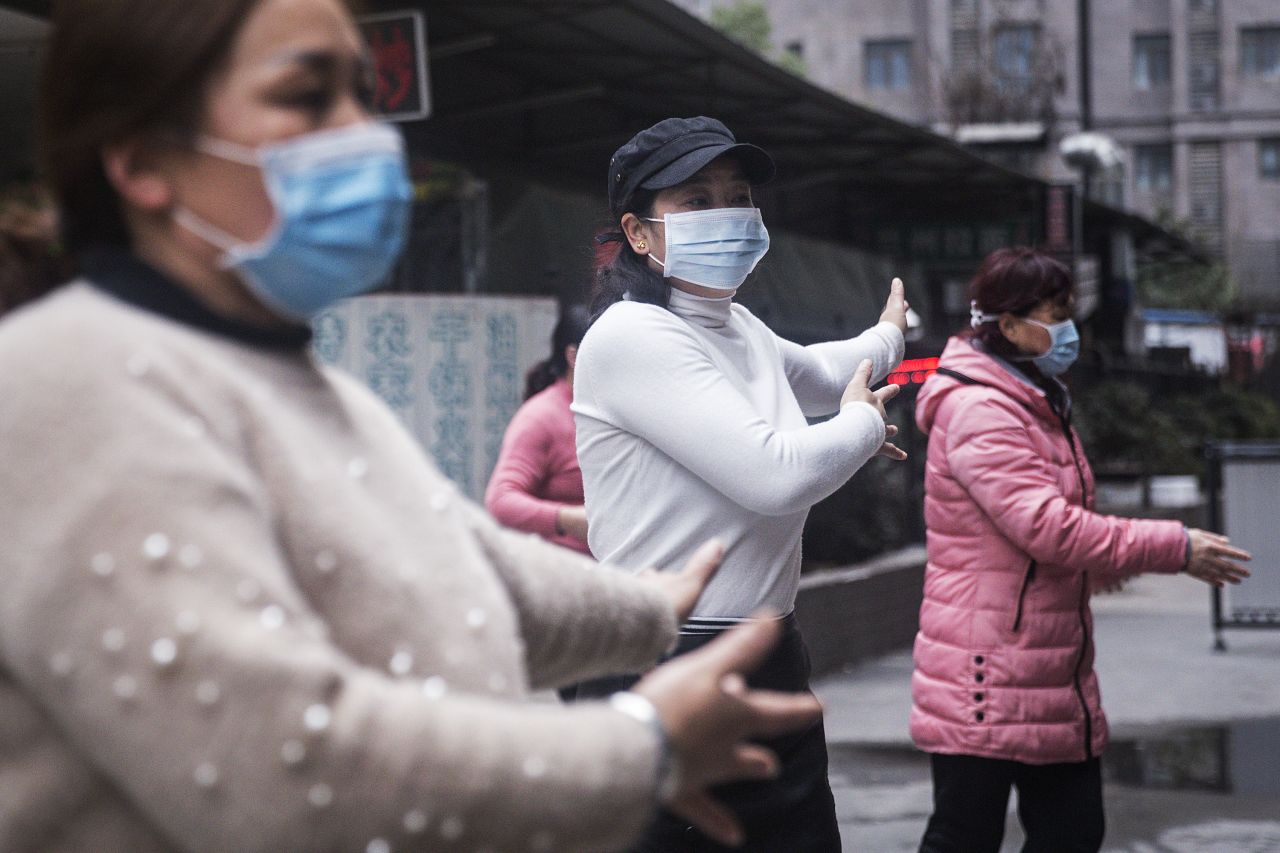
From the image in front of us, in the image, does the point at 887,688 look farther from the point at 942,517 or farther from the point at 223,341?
the point at 223,341

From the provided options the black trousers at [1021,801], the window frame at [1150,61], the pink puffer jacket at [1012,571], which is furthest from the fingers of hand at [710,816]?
the window frame at [1150,61]

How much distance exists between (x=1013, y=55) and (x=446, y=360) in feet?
80.0

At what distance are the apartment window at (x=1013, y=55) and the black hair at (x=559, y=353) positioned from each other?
23.3 metres

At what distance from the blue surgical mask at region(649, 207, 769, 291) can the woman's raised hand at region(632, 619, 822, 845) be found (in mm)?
1660

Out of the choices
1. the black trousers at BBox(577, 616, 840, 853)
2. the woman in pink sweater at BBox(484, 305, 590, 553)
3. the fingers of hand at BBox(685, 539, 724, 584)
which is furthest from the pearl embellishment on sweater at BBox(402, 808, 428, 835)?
the woman in pink sweater at BBox(484, 305, 590, 553)

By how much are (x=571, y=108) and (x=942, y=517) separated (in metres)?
8.77

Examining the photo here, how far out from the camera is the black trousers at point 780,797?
2963mm

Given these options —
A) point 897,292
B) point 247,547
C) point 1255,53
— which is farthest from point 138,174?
point 1255,53

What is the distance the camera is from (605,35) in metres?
9.89

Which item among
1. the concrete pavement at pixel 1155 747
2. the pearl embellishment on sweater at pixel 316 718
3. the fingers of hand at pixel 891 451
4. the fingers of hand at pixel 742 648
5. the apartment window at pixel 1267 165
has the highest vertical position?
the pearl embellishment on sweater at pixel 316 718

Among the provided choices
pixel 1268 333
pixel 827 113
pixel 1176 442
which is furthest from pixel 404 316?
pixel 1268 333

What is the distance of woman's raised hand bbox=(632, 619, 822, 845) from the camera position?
1.40 m

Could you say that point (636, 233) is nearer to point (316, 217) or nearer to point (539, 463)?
point (316, 217)

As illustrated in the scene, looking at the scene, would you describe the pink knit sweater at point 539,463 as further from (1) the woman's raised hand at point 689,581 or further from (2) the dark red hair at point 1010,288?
(1) the woman's raised hand at point 689,581
